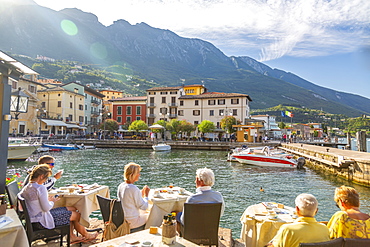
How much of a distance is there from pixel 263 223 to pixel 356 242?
1.52 metres

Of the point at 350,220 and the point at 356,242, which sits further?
the point at 350,220

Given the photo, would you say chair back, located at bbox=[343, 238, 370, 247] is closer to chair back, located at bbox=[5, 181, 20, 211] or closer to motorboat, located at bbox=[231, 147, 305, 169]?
chair back, located at bbox=[5, 181, 20, 211]

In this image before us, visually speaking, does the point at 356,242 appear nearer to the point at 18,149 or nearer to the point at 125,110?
the point at 18,149

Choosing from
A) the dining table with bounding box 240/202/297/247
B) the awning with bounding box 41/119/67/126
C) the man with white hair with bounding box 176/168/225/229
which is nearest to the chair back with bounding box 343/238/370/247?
the dining table with bounding box 240/202/297/247

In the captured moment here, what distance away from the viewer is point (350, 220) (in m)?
2.88

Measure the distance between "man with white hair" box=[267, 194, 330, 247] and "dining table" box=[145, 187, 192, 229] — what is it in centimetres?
237

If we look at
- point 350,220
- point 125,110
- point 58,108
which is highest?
point 125,110

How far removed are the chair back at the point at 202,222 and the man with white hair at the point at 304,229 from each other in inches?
41.8

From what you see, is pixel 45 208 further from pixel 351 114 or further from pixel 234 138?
pixel 351 114

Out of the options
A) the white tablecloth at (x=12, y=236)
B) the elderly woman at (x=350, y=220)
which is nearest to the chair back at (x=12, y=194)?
the white tablecloth at (x=12, y=236)

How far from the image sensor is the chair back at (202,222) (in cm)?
369

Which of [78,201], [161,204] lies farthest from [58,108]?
[161,204]

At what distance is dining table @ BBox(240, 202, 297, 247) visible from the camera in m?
3.94

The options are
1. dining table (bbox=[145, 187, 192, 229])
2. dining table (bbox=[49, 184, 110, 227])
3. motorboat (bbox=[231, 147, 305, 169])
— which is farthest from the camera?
motorboat (bbox=[231, 147, 305, 169])
